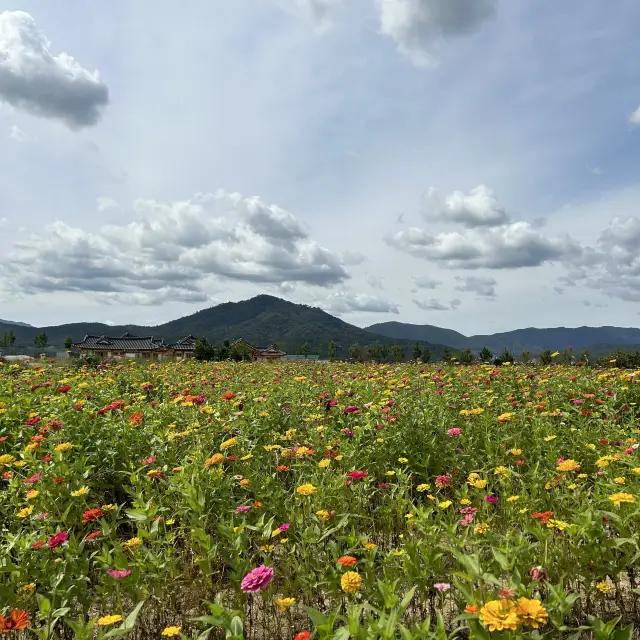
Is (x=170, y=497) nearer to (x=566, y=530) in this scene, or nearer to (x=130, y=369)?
(x=566, y=530)

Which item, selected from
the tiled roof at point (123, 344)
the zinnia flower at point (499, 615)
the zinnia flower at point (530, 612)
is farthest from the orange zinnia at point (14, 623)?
the tiled roof at point (123, 344)

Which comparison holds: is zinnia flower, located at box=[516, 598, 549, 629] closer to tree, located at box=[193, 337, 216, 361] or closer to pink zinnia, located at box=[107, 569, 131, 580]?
pink zinnia, located at box=[107, 569, 131, 580]

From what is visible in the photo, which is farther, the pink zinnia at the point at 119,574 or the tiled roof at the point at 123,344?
the tiled roof at the point at 123,344

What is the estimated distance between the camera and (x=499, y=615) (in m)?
1.65

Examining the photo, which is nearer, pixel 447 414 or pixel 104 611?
pixel 104 611

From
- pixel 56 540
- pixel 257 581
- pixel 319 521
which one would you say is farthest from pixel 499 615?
pixel 56 540

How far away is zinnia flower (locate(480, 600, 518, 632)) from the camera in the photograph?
5.26 ft

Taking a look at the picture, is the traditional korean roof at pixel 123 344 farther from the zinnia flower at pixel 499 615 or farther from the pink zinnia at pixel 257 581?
the zinnia flower at pixel 499 615

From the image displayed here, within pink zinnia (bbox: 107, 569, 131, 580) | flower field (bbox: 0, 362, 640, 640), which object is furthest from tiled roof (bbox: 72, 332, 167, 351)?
pink zinnia (bbox: 107, 569, 131, 580)

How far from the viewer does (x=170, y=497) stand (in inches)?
155

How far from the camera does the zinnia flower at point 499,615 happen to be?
5.26 feet

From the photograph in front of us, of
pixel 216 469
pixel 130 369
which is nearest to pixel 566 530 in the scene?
pixel 216 469

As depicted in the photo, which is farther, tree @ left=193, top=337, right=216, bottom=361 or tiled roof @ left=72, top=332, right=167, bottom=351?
tiled roof @ left=72, top=332, right=167, bottom=351

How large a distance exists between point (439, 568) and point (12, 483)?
3.23 meters
